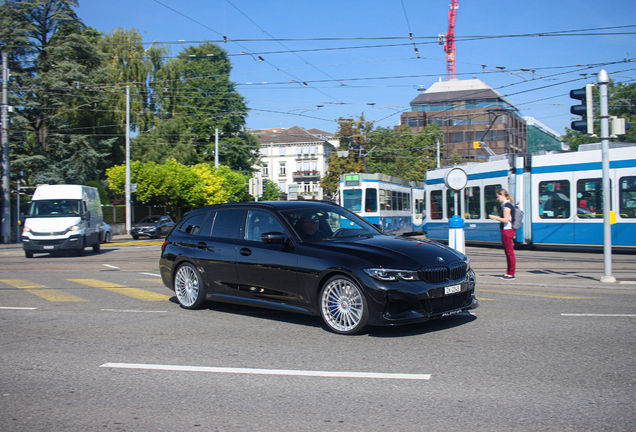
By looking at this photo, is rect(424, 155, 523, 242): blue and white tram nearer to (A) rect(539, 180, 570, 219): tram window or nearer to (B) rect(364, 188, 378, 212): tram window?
(A) rect(539, 180, 570, 219): tram window

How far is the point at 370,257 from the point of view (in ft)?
20.7

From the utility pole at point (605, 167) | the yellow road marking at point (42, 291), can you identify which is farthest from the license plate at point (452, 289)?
the yellow road marking at point (42, 291)

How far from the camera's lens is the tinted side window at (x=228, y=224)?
7918 millimetres

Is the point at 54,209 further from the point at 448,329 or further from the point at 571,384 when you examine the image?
the point at 571,384

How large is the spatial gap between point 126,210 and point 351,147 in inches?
965

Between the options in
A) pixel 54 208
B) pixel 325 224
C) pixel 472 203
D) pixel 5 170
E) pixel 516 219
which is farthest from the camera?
pixel 5 170

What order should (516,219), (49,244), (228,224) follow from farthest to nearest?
(49,244)
(516,219)
(228,224)

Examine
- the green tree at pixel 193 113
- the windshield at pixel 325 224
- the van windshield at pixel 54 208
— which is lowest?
the windshield at pixel 325 224

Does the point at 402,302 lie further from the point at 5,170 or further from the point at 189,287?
the point at 5,170

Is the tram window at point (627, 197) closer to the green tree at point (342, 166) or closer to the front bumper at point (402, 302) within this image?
the front bumper at point (402, 302)

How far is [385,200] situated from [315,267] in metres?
23.2

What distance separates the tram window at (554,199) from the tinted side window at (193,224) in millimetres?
13980

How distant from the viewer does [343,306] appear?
6445mm

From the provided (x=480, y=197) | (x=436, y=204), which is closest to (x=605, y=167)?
(x=480, y=197)
